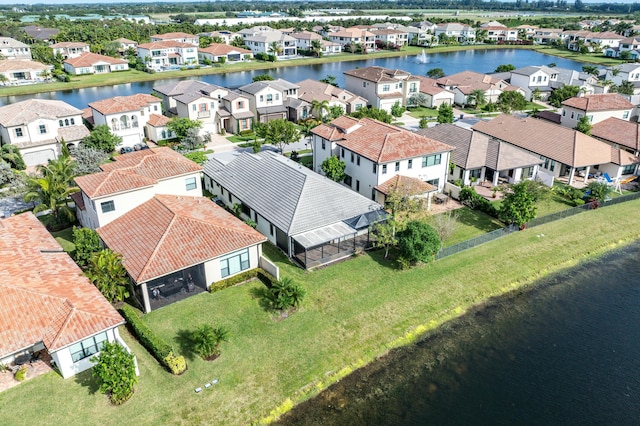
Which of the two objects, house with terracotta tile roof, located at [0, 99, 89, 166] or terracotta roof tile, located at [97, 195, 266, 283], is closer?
terracotta roof tile, located at [97, 195, 266, 283]

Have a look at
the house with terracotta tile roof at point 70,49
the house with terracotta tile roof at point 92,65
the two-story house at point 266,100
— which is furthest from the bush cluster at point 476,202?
the house with terracotta tile roof at point 70,49

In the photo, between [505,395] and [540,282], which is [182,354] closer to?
[505,395]

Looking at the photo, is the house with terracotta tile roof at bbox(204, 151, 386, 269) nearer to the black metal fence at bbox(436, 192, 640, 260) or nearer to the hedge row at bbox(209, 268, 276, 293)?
the hedge row at bbox(209, 268, 276, 293)

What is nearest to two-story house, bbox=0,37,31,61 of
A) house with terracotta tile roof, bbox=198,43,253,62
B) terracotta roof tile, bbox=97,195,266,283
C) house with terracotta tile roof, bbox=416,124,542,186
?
house with terracotta tile roof, bbox=198,43,253,62

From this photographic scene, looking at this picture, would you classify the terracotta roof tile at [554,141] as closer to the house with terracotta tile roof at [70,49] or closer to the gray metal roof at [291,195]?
the gray metal roof at [291,195]

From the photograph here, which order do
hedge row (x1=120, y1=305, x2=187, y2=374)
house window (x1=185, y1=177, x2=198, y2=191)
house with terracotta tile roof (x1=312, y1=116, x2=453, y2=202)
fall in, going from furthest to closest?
house with terracotta tile roof (x1=312, y1=116, x2=453, y2=202), house window (x1=185, y1=177, x2=198, y2=191), hedge row (x1=120, y1=305, x2=187, y2=374)

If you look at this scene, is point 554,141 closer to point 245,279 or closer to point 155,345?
point 245,279

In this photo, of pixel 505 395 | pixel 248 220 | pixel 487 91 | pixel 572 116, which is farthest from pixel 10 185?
pixel 487 91
